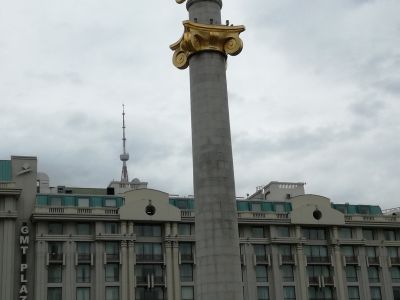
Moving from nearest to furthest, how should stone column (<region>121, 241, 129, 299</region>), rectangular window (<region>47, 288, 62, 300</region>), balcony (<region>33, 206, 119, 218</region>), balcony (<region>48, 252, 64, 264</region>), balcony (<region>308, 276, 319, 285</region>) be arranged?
rectangular window (<region>47, 288, 62, 300</region>), balcony (<region>48, 252, 64, 264</region>), balcony (<region>33, 206, 119, 218</region>), stone column (<region>121, 241, 129, 299</region>), balcony (<region>308, 276, 319, 285</region>)

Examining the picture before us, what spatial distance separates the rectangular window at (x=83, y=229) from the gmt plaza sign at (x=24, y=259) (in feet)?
23.1

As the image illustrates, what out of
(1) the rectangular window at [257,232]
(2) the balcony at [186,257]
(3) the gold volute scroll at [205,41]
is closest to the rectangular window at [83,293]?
(2) the balcony at [186,257]

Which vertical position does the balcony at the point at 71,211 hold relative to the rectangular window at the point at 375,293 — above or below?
above

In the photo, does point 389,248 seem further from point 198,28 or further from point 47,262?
point 198,28

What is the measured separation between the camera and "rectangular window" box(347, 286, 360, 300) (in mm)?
108625

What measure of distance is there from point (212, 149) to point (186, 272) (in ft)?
176

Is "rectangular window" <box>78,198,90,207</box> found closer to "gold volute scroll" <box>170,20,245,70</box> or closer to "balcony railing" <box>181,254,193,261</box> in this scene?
"balcony railing" <box>181,254,193,261</box>

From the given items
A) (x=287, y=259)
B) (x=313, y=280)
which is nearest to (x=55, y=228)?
(x=287, y=259)

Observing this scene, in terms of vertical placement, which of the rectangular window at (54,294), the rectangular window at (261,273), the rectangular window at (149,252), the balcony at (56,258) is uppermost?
the rectangular window at (149,252)

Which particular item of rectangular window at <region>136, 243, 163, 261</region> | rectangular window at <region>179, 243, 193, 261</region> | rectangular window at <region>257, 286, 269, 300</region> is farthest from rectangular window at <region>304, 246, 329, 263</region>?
rectangular window at <region>136, 243, 163, 261</region>

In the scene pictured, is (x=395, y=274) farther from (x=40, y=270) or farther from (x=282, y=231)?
(x=40, y=270)

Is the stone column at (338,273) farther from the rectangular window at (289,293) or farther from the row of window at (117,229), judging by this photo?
the row of window at (117,229)

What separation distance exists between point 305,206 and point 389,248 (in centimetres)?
1687

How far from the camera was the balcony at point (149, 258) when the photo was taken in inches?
3905
